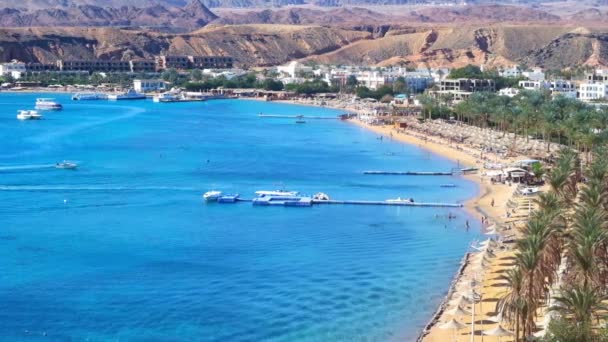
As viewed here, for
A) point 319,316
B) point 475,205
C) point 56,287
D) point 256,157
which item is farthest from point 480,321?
point 256,157

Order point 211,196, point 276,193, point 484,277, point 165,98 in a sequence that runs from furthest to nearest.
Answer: point 165,98 → point 276,193 → point 211,196 → point 484,277

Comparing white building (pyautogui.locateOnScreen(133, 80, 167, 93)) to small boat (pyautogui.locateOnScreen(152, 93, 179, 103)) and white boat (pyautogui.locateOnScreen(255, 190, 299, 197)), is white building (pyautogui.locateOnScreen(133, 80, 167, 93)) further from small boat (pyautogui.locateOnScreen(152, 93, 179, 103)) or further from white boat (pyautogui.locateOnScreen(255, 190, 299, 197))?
white boat (pyautogui.locateOnScreen(255, 190, 299, 197))

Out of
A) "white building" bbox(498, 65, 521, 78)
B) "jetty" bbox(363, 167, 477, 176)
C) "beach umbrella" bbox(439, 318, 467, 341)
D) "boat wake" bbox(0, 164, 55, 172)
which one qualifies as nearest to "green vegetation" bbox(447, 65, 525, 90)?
"white building" bbox(498, 65, 521, 78)

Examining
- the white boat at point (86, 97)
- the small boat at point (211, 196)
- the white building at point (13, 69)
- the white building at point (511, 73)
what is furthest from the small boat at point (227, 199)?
the white building at point (13, 69)

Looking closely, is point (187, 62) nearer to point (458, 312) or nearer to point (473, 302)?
point (458, 312)

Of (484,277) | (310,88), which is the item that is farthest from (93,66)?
(484,277)
